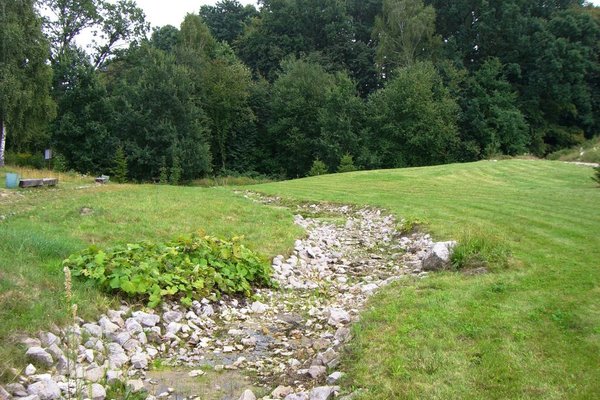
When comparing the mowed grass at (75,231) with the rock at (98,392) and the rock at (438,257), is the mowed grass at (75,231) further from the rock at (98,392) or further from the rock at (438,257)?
the rock at (438,257)

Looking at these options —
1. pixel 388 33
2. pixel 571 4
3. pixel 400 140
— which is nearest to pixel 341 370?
pixel 400 140

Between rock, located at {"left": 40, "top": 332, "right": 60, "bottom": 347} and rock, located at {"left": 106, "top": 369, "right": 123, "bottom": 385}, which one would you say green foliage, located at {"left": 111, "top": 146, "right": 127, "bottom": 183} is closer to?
rock, located at {"left": 40, "top": 332, "right": 60, "bottom": 347}

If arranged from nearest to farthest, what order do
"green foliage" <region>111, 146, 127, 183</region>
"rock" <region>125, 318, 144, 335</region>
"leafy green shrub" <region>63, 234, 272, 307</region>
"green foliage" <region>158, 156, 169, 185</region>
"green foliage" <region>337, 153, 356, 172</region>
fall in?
1. "rock" <region>125, 318, 144, 335</region>
2. "leafy green shrub" <region>63, 234, 272, 307</region>
3. "green foliage" <region>111, 146, 127, 183</region>
4. "green foliage" <region>158, 156, 169, 185</region>
5. "green foliage" <region>337, 153, 356, 172</region>

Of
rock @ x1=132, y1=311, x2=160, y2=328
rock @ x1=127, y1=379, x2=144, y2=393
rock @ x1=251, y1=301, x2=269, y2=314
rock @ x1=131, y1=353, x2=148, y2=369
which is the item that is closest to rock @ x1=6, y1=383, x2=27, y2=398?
rock @ x1=127, y1=379, x2=144, y2=393

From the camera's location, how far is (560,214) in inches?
492

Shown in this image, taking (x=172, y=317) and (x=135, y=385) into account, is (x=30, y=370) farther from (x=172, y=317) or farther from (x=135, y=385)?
(x=172, y=317)

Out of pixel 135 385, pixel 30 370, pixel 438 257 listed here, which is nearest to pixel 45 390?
pixel 30 370

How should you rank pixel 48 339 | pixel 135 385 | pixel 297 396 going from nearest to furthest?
pixel 297 396 → pixel 135 385 → pixel 48 339

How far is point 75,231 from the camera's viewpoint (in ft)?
33.2

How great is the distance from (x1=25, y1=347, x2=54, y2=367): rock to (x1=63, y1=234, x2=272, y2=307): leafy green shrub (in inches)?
70.6

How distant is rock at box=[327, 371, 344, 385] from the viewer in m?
4.89

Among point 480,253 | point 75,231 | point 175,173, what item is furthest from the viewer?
point 175,173

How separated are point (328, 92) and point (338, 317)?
44.7m

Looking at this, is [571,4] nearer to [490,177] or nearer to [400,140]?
[400,140]
